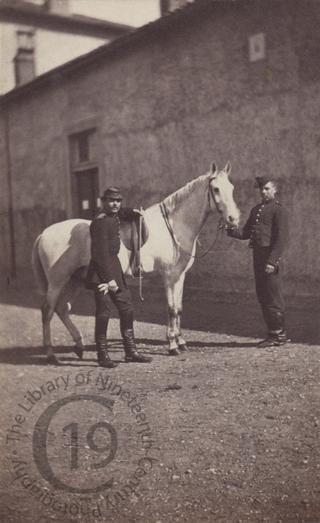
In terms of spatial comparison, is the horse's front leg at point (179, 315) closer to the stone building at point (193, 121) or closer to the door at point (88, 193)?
the stone building at point (193, 121)

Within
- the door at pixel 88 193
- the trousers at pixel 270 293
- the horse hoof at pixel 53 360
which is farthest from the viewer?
the door at pixel 88 193

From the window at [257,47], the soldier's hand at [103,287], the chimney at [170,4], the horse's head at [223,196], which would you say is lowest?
the soldier's hand at [103,287]

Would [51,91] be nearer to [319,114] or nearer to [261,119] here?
[261,119]

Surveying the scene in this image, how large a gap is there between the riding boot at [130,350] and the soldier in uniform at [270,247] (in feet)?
4.82

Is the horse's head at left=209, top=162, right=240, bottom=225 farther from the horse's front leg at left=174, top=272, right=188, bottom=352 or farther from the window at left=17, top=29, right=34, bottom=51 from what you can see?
the window at left=17, top=29, right=34, bottom=51

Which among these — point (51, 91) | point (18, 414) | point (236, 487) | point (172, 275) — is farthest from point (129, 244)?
point (51, 91)

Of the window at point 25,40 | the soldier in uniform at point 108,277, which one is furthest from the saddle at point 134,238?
the window at point 25,40

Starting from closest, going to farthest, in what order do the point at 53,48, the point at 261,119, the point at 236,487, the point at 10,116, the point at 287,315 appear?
1. the point at 236,487
2. the point at 287,315
3. the point at 261,119
4. the point at 10,116
5. the point at 53,48

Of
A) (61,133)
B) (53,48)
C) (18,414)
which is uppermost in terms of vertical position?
(53,48)

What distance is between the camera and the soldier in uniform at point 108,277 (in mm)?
5168

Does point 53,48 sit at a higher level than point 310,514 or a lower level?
higher

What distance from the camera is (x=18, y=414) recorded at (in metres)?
3.52

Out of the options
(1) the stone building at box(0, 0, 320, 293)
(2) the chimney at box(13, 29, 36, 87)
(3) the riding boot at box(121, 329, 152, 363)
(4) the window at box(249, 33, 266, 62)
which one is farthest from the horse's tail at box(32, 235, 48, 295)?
(2) the chimney at box(13, 29, 36, 87)

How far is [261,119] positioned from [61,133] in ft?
20.5
